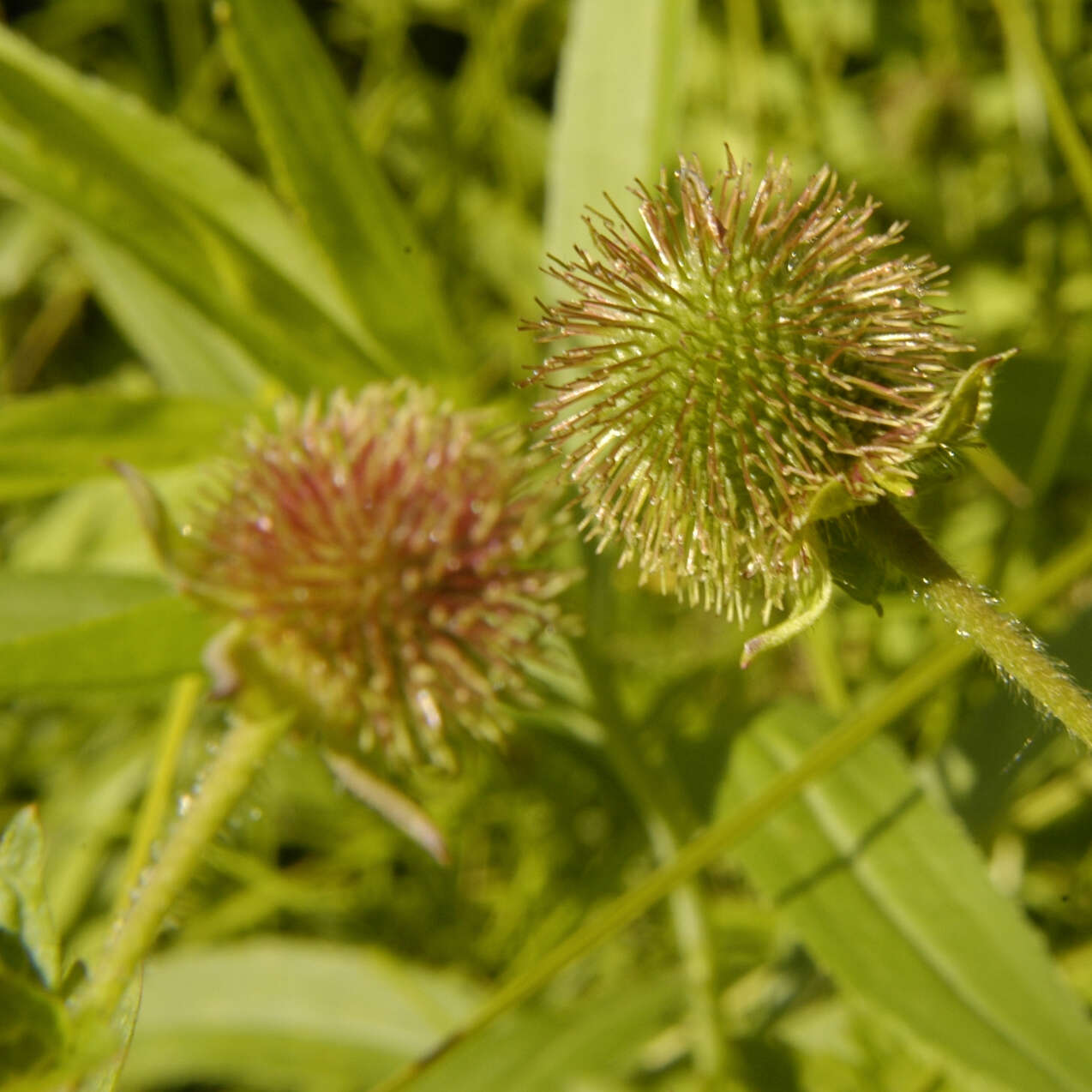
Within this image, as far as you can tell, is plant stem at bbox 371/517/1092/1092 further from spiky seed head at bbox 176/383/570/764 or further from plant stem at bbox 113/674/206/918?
plant stem at bbox 113/674/206/918

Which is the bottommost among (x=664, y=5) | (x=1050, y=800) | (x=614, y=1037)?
(x=614, y=1037)

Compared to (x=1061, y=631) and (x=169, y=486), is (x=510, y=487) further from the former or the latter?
(x=169, y=486)

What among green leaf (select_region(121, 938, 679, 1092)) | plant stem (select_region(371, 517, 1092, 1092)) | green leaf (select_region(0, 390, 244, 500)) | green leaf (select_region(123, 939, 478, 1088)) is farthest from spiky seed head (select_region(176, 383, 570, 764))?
green leaf (select_region(123, 939, 478, 1088))

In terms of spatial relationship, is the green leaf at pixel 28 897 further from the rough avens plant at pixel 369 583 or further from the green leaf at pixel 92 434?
the green leaf at pixel 92 434

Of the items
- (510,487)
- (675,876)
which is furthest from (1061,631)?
(510,487)

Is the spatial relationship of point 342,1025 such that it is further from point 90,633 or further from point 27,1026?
point 27,1026

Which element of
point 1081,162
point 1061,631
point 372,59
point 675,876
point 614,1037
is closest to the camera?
point 675,876
